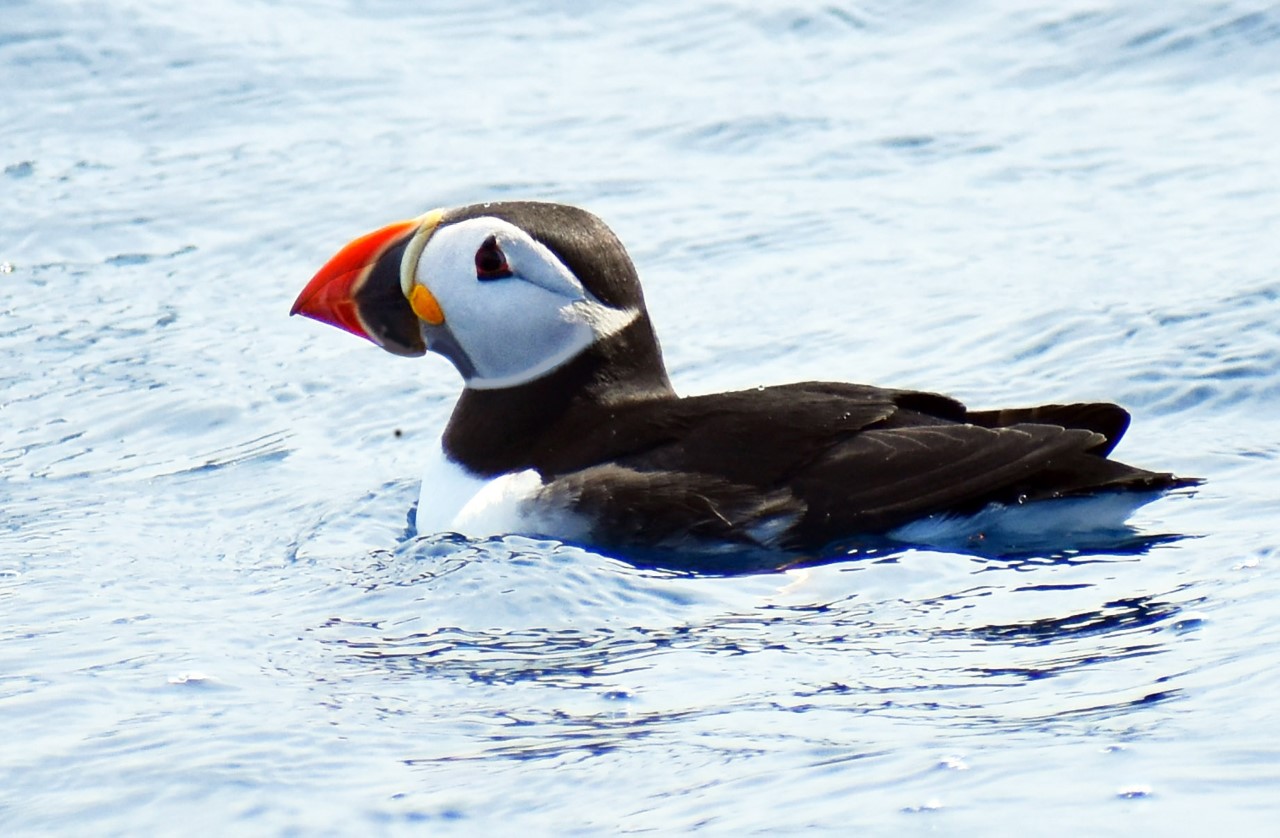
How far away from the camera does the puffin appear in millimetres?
5066

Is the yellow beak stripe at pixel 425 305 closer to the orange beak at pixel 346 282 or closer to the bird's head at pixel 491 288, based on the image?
the bird's head at pixel 491 288

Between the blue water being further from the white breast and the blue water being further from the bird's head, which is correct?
the bird's head

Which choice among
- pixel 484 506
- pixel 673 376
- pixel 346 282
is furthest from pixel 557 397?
pixel 673 376

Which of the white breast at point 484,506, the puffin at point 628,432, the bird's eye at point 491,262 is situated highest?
the bird's eye at point 491,262

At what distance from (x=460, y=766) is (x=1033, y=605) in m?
1.49

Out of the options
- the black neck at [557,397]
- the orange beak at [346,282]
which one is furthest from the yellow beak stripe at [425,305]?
the black neck at [557,397]

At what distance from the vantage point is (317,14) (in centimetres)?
1168

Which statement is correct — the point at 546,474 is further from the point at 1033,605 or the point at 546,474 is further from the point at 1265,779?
the point at 1265,779

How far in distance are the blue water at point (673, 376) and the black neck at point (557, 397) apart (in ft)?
1.01

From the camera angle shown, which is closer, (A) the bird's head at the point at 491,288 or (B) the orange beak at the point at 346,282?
(A) the bird's head at the point at 491,288

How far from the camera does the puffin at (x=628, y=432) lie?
5.07m

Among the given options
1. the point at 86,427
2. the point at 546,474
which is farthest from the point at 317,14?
the point at 546,474

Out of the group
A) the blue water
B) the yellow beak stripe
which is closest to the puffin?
the yellow beak stripe

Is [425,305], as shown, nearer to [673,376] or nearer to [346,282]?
[346,282]
